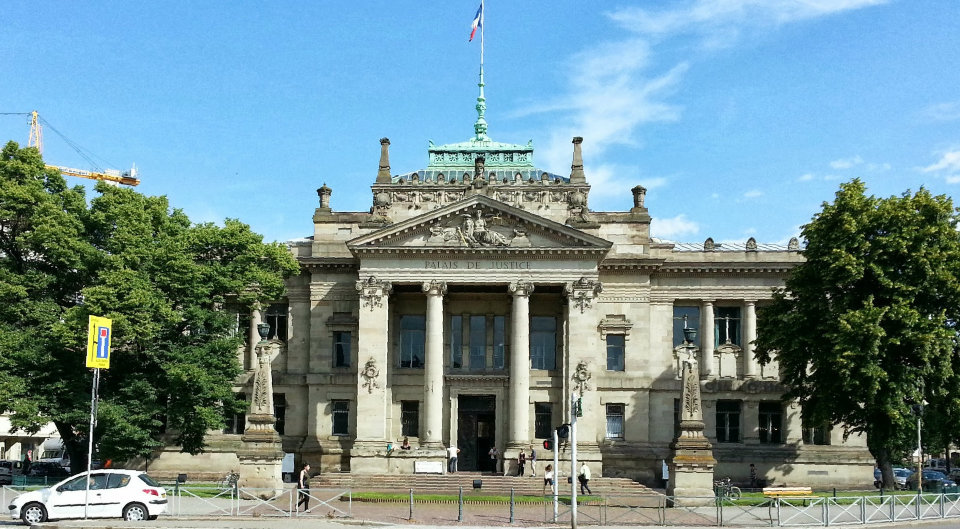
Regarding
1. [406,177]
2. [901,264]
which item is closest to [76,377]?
[406,177]

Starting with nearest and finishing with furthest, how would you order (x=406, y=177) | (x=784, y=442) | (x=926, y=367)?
(x=926, y=367) → (x=784, y=442) → (x=406, y=177)

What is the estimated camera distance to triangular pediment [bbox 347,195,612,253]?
53656 millimetres

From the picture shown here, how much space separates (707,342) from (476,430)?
15.0 meters

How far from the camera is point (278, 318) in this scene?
60.8 metres

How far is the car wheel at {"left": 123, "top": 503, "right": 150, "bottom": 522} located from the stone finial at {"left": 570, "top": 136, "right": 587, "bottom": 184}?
110 feet

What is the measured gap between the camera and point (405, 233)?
54156 mm

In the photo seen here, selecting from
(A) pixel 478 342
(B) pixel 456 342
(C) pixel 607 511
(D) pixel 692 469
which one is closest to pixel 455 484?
(B) pixel 456 342

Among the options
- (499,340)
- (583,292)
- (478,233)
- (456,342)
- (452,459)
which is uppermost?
(478,233)

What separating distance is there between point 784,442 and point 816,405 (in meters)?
9.10

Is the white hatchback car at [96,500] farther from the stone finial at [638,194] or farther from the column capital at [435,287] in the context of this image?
the stone finial at [638,194]

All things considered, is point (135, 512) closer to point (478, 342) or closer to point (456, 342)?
point (456, 342)

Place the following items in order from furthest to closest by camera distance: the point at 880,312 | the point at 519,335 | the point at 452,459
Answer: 1. the point at 519,335
2. the point at 452,459
3. the point at 880,312

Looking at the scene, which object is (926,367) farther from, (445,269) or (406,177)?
(406,177)

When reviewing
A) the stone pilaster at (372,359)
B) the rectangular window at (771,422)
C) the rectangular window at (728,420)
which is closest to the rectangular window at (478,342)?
the stone pilaster at (372,359)
